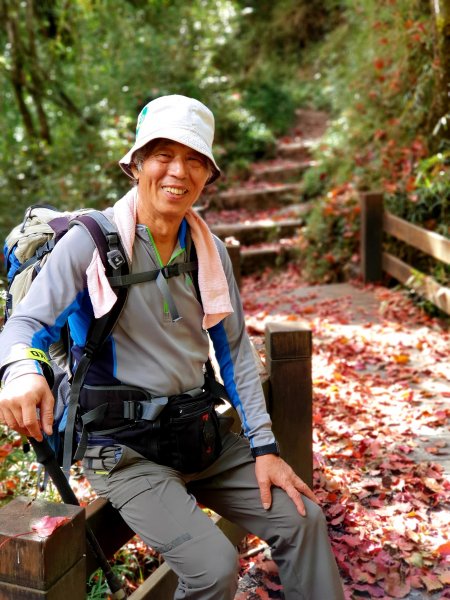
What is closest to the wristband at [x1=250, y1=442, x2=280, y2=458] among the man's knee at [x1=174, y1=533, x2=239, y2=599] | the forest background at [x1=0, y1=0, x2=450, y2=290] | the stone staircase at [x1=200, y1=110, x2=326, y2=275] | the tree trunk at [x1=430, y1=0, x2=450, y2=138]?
the man's knee at [x1=174, y1=533, x2=239, y2=599]

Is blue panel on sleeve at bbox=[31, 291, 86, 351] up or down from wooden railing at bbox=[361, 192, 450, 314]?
up

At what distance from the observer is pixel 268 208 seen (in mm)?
12812

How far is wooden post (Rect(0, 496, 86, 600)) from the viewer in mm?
1687

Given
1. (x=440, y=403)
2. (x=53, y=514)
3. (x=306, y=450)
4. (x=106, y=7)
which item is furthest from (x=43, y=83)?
(x=53, y=514)

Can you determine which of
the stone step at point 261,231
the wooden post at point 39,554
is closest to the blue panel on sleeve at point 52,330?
the wooden post at point 39,554

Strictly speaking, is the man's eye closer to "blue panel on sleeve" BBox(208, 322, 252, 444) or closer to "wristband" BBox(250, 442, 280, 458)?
"blue panel on sleeve" BBox(208, 322, 252, 444)

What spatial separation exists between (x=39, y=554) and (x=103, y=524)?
1.95 feet

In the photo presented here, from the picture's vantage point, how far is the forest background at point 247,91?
→ 8.73m

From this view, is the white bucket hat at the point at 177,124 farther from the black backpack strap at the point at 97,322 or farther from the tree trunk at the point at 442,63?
the tree trunk at the point at 442,63

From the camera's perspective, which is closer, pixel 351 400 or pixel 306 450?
pixel 306 450

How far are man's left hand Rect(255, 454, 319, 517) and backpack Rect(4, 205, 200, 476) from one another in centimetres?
59

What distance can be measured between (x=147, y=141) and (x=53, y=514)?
3.95ft

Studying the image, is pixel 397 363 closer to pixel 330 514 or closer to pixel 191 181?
pixel 330 514

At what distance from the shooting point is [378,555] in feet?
10.3
